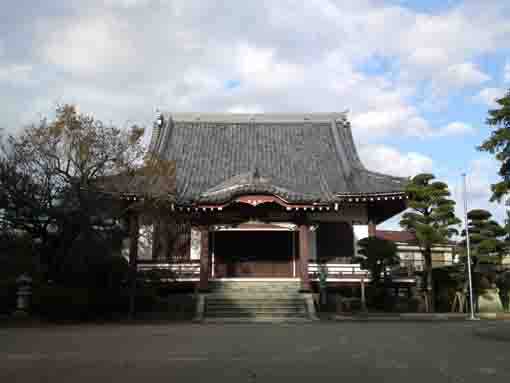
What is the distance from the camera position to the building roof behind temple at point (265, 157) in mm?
19611

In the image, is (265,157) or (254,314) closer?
(254,314)

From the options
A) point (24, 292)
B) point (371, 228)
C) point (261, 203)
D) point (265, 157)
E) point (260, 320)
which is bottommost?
point (260, 320)

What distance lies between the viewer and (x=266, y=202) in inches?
750

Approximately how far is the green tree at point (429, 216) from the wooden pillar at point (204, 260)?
7.47 meters

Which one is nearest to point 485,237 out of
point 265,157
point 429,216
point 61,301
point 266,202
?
point 429,216

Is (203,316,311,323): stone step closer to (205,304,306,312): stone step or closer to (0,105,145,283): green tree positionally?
(205,304,306,312): stone step

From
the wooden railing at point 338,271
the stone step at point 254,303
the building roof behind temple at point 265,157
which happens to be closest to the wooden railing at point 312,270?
the wooden railing at point 338,271

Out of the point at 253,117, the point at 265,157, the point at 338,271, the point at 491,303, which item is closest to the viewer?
the point at 338,271

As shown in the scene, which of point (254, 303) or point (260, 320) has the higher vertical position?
point (254, 303)

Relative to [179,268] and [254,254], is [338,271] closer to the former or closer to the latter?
[254,254]

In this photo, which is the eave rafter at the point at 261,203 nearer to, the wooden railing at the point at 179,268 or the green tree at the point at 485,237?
the wooden railing at the point at 179,268

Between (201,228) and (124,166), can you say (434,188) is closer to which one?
(201,228)

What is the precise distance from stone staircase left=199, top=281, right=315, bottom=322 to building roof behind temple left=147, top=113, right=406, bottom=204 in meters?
3.26

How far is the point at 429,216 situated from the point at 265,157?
863 centimetres
